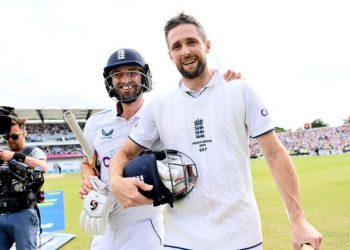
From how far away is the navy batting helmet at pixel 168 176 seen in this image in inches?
76.7

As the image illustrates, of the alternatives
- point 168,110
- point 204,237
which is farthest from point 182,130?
point 204,237

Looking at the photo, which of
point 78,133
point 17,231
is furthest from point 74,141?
point 78,133

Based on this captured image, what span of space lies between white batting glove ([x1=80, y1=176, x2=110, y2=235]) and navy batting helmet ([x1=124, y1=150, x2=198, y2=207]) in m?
0.60

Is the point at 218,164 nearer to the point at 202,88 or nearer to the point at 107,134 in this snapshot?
the point at 202,88

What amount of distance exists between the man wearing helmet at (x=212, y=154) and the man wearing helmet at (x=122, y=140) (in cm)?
70

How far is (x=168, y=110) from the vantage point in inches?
84.7

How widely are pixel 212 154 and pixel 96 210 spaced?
98 cm

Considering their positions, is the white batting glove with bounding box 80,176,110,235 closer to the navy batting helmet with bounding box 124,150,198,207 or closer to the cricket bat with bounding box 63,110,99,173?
the cricket bat with bounding box 63,110,99,173

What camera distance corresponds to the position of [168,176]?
1.96 m

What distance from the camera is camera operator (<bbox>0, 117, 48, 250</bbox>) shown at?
394cm

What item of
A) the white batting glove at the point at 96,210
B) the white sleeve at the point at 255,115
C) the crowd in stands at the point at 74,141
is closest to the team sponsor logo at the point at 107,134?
the white batting glove at the point at 96,210

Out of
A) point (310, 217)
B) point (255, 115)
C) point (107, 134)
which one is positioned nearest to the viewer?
point (255, 115)

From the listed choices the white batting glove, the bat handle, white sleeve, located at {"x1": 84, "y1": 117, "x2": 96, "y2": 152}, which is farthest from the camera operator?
the bat handle

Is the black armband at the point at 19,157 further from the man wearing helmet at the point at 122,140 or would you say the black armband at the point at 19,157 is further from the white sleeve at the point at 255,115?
the white sleeve at the point at 255,115
